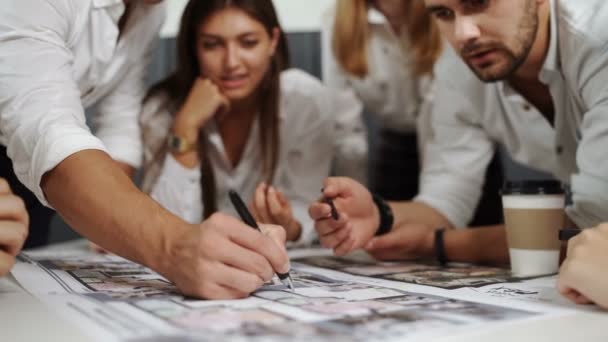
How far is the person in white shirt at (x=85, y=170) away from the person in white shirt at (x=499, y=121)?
297 millimetres

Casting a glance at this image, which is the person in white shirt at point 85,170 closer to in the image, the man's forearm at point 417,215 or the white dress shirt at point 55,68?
the white dress shirt at point 55,68

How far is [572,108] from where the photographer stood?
1.02m

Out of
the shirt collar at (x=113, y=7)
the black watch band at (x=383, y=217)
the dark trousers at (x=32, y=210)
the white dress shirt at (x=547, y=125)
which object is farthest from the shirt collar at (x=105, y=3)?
the white dress shirt at (x=547, y=125)

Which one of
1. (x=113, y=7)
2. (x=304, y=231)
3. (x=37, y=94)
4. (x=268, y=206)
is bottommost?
(x=304, y=231)

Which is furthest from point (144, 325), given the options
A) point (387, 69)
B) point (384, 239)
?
point (387, 69)

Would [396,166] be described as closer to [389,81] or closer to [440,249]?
[389,81]

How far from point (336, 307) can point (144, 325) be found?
0.18 m

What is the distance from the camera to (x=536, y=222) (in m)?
0.83

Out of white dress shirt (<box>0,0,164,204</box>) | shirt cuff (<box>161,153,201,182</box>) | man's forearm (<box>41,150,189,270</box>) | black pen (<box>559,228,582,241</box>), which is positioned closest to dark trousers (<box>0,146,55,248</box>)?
white dress shirt (<box>0,0,164,204</box>)

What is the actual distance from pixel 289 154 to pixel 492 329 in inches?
38.4

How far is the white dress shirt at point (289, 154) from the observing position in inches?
50.6

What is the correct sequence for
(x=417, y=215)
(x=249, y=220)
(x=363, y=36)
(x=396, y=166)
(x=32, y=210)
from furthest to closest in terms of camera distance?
(x=396, y=166) < (x=363, y=36) < (x=32, y=210) < (x=417, y=215) < (x=249, y=220)

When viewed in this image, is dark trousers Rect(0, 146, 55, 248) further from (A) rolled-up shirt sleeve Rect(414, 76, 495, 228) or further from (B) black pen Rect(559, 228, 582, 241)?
(B) black pen Rect(559, 228, 582, 241)

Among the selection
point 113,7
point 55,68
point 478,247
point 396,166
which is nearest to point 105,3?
point 113,7
